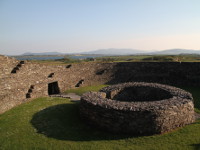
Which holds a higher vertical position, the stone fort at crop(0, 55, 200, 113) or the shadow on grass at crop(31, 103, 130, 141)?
the stone fort at crop(0, 55, 200, 113)

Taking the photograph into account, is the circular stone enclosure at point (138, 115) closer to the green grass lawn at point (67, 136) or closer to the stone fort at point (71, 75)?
the green grass lawn at point (67, 136)

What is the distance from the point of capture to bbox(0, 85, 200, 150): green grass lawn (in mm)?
9578

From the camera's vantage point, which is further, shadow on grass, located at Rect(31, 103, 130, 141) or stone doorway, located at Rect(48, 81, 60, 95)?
stone doorway, located at Rect(48, 81, 60, 95)

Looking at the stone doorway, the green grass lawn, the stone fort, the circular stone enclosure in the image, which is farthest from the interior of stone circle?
the stone doorway

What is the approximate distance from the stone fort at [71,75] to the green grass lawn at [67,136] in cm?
361

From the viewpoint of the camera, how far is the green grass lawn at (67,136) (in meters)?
9.58

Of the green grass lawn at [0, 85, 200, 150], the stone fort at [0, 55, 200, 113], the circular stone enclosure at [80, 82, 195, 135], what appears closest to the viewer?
the green grass lawn at [0, 85, 200, 150]

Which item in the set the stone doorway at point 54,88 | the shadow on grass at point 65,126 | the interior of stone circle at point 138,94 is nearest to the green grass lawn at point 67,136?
the shadow on grass at point 65,126

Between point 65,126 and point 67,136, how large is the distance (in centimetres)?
139

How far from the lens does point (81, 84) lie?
26391 millimetres

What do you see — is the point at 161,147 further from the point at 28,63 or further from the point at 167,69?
the point at 167,69

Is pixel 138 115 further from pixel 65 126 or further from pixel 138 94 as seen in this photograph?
pixel 138 94

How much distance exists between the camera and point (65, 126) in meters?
12.1

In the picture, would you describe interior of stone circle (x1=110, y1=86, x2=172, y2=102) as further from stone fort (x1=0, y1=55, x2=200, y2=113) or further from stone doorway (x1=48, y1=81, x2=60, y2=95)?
stone doorway (x1=48, y1=81, x2=60, y2=95)
